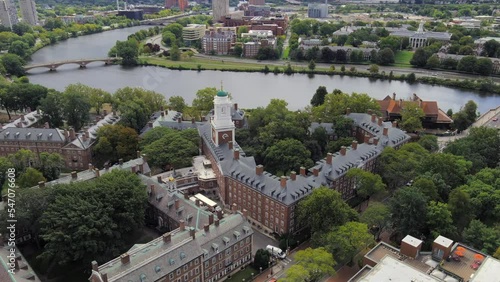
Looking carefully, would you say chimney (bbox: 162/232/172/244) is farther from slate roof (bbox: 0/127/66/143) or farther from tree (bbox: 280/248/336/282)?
slate roof (bbox: 0/127/66/143)

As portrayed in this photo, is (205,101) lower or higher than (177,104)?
higher

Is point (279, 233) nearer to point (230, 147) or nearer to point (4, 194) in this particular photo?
point (230, 147)

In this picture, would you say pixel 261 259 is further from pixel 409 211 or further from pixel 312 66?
pixel 312 66

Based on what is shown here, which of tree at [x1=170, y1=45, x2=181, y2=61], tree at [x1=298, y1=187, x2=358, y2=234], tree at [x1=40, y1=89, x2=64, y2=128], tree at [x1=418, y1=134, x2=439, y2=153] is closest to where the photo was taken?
tree at [x1=298, y1=187, x2=358, y2=234]

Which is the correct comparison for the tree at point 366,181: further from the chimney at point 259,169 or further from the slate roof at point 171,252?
the slate roof at point 171,252

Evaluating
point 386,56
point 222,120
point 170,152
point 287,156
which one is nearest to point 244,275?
point 287,156

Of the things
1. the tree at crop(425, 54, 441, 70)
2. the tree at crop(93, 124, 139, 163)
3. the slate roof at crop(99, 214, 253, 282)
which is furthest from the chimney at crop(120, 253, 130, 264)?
the tree at crop(425, 54, 441, 70)
